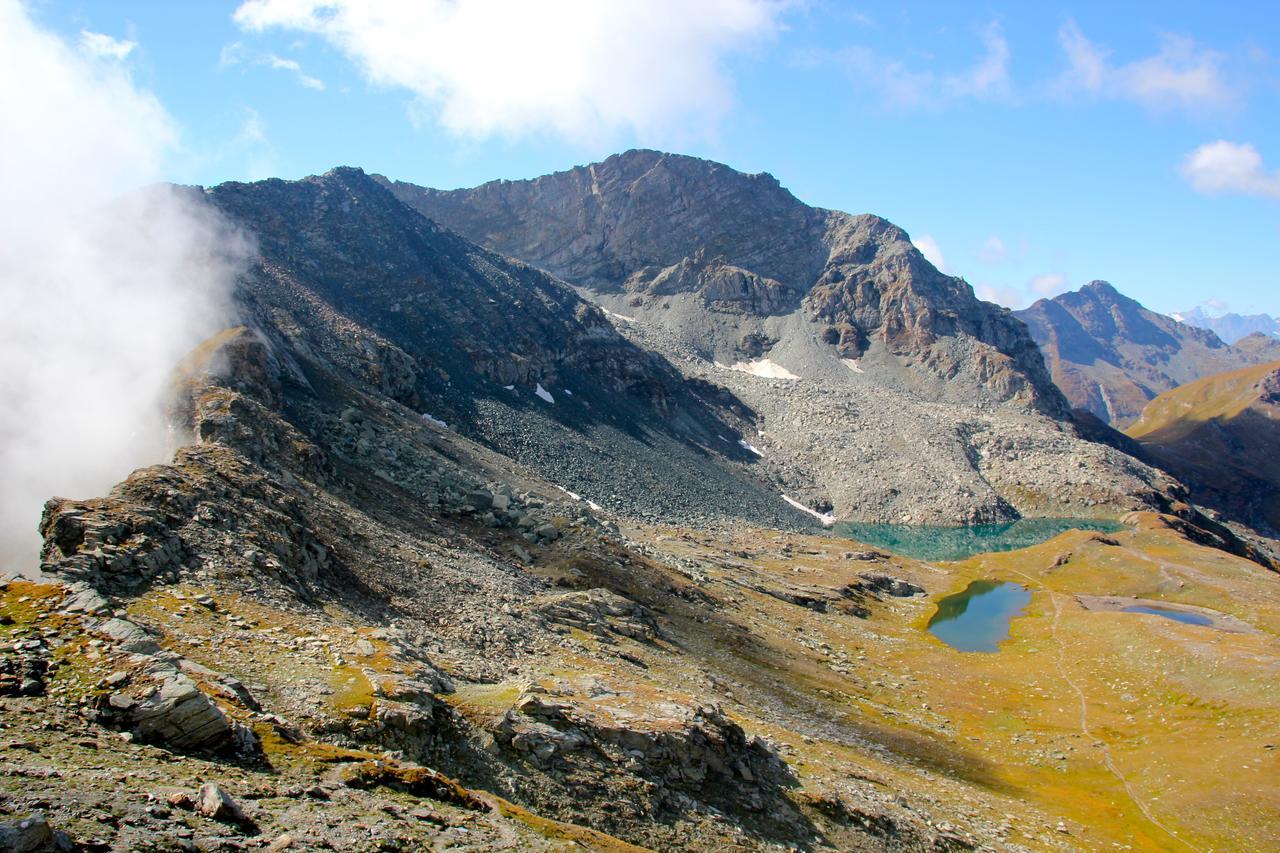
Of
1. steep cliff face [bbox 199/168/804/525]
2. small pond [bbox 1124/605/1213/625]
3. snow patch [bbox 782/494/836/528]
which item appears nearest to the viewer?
small pond [bbox 1124/605/1213/625]

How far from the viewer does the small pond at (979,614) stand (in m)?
85.5

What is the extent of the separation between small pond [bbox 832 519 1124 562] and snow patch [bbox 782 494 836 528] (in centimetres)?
211

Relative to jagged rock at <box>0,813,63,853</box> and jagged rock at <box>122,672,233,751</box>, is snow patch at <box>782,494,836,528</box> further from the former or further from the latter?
jagged rock at <box>0,813,63,853</box>

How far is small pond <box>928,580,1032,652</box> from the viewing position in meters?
85.5

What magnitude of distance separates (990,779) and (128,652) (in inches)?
1791

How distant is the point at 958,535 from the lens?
495ft

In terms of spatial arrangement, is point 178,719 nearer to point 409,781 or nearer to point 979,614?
point 409,781

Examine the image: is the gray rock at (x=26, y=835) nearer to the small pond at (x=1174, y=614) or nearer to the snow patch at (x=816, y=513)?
the small pond at (x=1174, y=614)

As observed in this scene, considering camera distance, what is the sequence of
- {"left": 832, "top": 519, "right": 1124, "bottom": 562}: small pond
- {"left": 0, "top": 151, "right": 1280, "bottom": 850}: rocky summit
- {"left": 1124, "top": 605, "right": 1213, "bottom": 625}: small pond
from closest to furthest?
1. {"left": 0, "top": 151, "right": 1280, "bottom": 850}: rocky summit
2. {"left": 1124, "top": 605, "right": 1213, "bottom": 625}: small pond
3. {"left": 832, "top": 519, "right": 1124, "bottom": 562}: small pond

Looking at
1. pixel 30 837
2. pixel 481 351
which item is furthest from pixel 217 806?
pixel 481 351

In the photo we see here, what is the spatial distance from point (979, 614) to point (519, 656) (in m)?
78.4

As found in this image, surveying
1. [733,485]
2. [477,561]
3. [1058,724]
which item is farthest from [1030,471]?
[477,561]

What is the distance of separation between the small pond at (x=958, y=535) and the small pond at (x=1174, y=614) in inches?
1453

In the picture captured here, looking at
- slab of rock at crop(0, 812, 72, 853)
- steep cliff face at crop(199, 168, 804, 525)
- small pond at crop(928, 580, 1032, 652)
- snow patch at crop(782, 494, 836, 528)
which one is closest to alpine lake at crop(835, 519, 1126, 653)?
small pond at crop(928, 580, 1032, 652)
